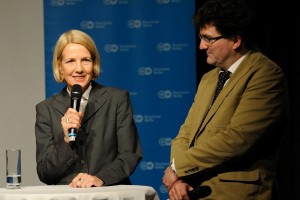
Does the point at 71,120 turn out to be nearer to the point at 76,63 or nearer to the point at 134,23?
the point at 76,63

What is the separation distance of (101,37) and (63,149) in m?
2.96

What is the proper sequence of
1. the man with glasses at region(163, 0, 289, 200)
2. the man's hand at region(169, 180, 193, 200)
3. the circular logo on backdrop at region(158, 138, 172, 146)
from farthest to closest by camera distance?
the circular logo on backdrop at region(158, 138, 172, 146) → the man's hand at region(169, 180, 193, 200) → the man with glasses at region(163, 0, 289, 200)

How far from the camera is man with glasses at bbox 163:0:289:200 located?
3533 millimetres

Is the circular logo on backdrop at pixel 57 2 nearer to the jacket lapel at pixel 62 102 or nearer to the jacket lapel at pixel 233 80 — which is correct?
the jacket lapel at pixel 62 102

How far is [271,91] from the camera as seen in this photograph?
11.7ft

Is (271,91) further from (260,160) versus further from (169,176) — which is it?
(169,176)

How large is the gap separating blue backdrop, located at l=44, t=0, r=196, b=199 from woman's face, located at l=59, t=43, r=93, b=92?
2.50m

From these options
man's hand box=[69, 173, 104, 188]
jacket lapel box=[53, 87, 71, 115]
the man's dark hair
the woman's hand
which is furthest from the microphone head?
the man's dark hair

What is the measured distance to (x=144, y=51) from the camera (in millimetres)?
6762

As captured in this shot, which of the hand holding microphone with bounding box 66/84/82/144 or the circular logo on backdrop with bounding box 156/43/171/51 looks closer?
the hand holding microphone with bounding box 66/84/82/144

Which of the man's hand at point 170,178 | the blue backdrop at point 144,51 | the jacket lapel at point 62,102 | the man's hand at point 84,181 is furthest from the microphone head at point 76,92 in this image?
the blue backdrop at point 144,51

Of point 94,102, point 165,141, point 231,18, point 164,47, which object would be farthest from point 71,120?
point 164,47

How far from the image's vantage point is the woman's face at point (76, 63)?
4203mm

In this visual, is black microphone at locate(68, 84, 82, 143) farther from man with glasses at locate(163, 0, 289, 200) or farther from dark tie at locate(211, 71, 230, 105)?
dark tie at locate(211, 71, 230, 105)
